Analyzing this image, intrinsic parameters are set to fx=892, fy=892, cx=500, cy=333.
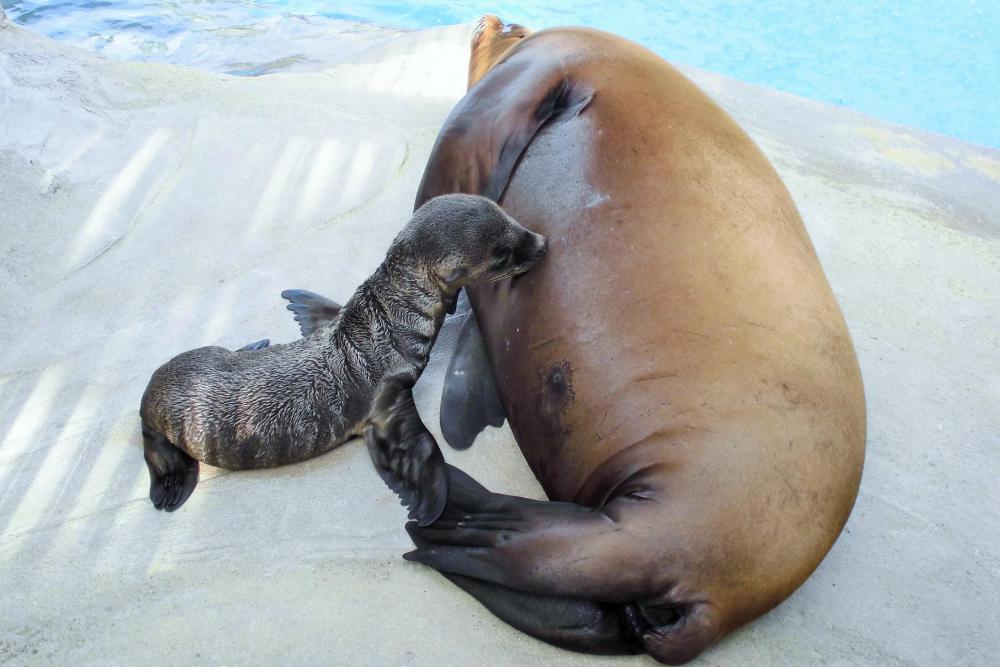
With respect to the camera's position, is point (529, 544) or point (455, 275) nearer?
point (529, 544)

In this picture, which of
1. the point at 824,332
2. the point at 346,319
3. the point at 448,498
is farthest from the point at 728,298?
the point at 346,319

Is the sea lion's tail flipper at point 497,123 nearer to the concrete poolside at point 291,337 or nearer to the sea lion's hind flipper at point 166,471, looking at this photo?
the concrete poolside at point 291,337

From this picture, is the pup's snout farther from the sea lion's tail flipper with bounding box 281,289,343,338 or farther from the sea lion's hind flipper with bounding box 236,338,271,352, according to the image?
the sea lion's hind flipper with bounding box 236,338,271,352

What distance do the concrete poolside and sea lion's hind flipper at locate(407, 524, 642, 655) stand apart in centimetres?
5

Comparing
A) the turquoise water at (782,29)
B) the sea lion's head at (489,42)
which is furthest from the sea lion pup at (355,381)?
the turquoise water at (782,29)

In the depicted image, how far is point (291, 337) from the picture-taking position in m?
3.40

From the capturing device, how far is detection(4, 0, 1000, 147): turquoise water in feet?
25.5

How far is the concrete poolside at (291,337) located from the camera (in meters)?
2.39

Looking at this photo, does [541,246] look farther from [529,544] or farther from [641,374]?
[529,544]

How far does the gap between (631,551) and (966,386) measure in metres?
1.84

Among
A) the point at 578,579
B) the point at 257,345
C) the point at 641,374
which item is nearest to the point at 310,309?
the point at 257,345

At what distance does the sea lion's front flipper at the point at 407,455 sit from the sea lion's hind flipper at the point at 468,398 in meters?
0.13

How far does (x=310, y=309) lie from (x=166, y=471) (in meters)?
0.86

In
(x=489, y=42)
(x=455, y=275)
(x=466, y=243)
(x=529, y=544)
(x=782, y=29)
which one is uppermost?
(x=489, y=42)
